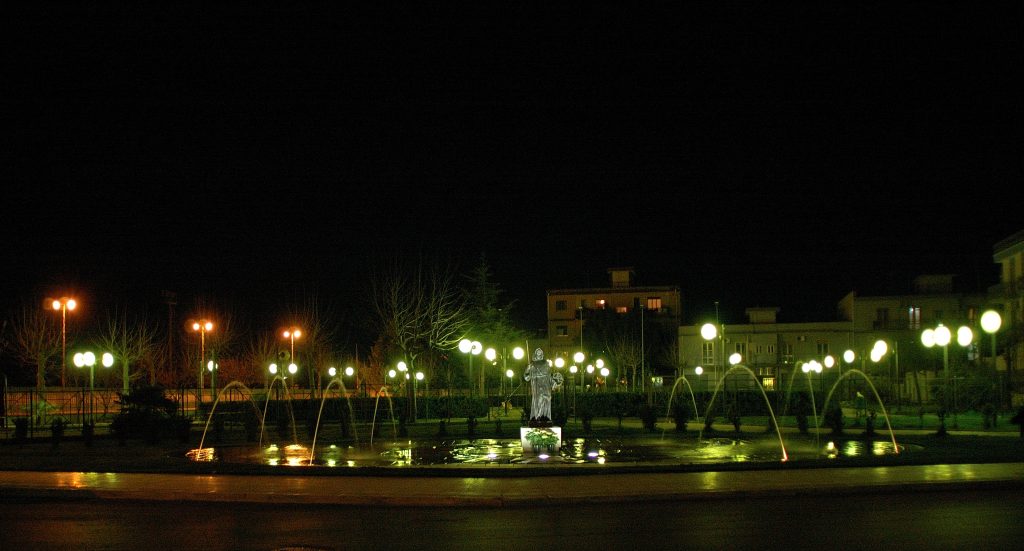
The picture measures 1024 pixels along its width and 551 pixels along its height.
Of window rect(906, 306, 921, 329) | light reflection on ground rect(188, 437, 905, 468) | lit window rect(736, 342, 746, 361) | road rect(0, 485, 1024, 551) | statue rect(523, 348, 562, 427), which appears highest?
window rect(906, 306, 921, 329)

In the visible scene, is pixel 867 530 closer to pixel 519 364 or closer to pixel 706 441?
pixel 706 441

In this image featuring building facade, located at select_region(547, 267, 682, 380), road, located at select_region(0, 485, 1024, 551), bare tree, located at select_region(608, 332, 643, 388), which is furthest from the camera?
building facade, located at select_region(547, 267, 682, 380)

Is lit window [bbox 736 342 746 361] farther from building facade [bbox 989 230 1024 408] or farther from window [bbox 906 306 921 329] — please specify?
building facade [bbox 989 230 1024 408]

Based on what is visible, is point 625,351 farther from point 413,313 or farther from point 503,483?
point 503,483

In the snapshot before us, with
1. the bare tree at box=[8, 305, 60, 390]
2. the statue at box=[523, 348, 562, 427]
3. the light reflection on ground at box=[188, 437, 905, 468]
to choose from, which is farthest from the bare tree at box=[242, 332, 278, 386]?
the statue at box=[523, 348, 562, 427]

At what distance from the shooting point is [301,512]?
13828 mm

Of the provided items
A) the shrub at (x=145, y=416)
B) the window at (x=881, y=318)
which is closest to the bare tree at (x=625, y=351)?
the window at (x=881, y=318)

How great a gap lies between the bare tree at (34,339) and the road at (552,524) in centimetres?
4136

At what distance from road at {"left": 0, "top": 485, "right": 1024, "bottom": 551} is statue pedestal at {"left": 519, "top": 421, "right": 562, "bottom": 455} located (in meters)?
6.86

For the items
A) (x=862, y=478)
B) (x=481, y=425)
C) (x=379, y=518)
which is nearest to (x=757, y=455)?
(x=862, y=478)

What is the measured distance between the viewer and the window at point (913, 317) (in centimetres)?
7088

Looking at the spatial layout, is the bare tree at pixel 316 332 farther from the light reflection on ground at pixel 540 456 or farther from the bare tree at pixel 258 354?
the light reflection on ground at pixel 540 456

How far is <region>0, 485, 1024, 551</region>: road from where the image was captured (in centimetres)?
1088

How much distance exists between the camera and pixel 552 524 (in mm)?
12266
